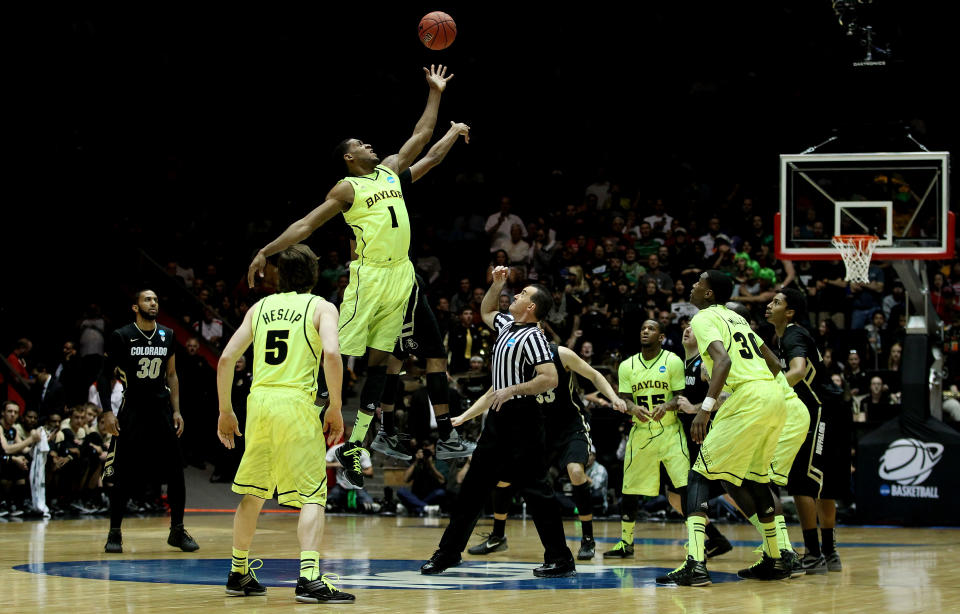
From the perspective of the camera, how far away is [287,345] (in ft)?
23.7

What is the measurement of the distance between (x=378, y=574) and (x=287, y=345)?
2.48m

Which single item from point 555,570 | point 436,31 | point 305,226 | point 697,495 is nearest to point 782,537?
point 697,495

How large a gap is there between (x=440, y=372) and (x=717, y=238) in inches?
426

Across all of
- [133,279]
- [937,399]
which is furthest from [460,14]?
[937,399]

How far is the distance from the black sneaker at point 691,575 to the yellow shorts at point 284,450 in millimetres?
2588

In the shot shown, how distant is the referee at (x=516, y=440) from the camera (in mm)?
8297

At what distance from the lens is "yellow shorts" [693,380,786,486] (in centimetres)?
852

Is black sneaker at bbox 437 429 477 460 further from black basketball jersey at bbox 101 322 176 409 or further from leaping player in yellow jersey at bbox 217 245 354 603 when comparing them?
black basketball jersey at bbox 101 322 176 409

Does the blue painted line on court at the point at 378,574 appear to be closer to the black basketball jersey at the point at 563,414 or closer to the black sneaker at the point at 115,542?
the black sneaker at the point at 115,542

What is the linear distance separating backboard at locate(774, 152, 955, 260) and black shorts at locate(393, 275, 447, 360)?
23.6ft

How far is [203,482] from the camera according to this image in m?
18.2

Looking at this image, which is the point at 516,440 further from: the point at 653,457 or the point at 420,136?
the point at 653,457

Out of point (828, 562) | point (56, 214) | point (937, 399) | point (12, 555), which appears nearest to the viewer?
point (828, 562)

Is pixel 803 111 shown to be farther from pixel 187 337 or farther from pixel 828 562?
pixel 828 562
